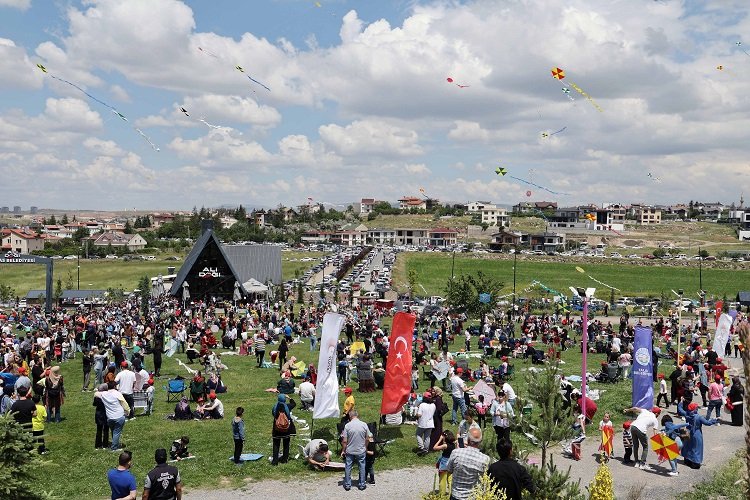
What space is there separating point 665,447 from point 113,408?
1026 centimetres

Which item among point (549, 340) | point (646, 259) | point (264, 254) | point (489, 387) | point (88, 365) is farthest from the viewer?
point (646, 259)

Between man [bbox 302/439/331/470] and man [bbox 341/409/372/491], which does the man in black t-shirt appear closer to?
man [bbox 302/439/331/470]

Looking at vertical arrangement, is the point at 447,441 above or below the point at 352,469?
above

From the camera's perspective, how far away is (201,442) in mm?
12922

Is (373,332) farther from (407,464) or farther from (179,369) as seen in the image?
(407,464)

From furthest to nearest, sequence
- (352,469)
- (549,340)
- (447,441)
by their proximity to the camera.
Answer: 1. (549,340)
2. (352,469)
3. (447,441)

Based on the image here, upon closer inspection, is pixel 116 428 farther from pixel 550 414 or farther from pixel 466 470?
pixel 550 414

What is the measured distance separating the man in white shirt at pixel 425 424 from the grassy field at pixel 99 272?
224 feet

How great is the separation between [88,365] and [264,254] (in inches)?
1681

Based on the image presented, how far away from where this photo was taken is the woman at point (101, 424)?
11.8m


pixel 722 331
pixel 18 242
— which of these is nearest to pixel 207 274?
pixel 722 331

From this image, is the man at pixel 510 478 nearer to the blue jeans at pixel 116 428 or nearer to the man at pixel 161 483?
the man at pixel 161 483

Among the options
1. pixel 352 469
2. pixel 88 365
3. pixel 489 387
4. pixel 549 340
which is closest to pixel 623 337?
pixel 549 340

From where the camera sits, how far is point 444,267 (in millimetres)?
101750
